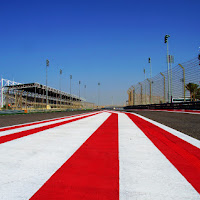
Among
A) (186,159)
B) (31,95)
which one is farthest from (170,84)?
(31,95)

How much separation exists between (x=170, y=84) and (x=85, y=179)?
2031 cm

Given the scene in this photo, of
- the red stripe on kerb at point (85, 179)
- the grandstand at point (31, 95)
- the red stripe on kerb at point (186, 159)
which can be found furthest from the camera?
→ the grandstand at point (31, 95)

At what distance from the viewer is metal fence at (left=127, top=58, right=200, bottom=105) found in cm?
1472

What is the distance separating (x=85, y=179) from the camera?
5.30 ft

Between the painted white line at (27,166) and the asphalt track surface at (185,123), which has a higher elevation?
the asphalt track surface at (185,123)

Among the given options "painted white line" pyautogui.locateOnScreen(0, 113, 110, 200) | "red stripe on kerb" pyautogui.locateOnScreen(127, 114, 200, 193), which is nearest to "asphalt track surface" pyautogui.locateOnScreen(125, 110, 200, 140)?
"red stripe on kerb" pyautogui.locateOnScreen(127, 114, 200, 193)

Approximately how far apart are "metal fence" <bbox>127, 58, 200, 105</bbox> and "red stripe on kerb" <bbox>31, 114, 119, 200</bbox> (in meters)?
13.9

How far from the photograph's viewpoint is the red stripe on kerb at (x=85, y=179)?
133 centimetres

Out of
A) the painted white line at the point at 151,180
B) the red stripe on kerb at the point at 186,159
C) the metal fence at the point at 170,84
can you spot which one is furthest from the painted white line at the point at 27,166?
the metal fence at the point at 170,84

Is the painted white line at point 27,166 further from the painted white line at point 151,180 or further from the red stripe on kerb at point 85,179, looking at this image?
the painted white line at point 151,180

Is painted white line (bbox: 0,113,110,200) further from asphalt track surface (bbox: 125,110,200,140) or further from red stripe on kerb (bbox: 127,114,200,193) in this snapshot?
asphalt track surface (bbox: 125,110,200,140)

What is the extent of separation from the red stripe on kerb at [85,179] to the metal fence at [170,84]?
13.9m

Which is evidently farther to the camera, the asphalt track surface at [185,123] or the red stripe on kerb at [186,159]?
the asphalt track surface at [185,123]

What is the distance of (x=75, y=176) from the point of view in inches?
65.9
